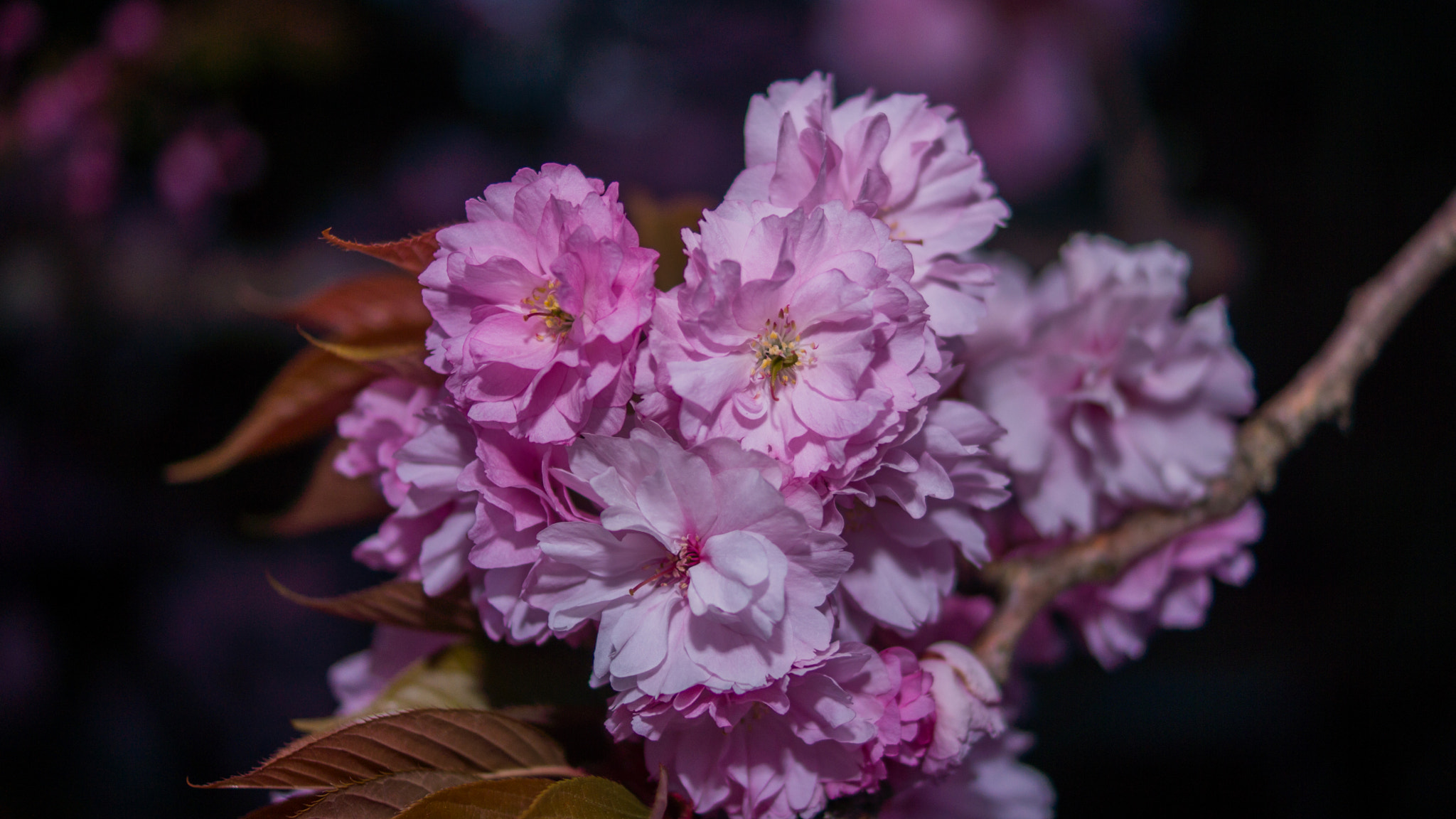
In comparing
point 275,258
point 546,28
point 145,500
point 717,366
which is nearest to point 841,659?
point 717,366

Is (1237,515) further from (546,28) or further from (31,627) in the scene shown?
(546,28)

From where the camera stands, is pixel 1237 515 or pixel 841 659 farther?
pixel 1237 515

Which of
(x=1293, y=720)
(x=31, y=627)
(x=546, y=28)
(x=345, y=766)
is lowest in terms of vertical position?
(x=31, y=627)

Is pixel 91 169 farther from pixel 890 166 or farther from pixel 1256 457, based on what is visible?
pixel 1256 457

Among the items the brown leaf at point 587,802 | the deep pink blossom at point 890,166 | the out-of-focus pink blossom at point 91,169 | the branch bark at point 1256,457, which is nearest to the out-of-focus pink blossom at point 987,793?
the branch bark at point 1256,457

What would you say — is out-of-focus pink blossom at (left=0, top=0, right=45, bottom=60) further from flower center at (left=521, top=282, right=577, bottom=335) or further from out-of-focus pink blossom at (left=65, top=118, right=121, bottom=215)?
→ flower center at (left=521, top=282, right=577, bottom=335)

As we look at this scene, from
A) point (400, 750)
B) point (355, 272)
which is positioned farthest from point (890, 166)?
point (355, 272)
